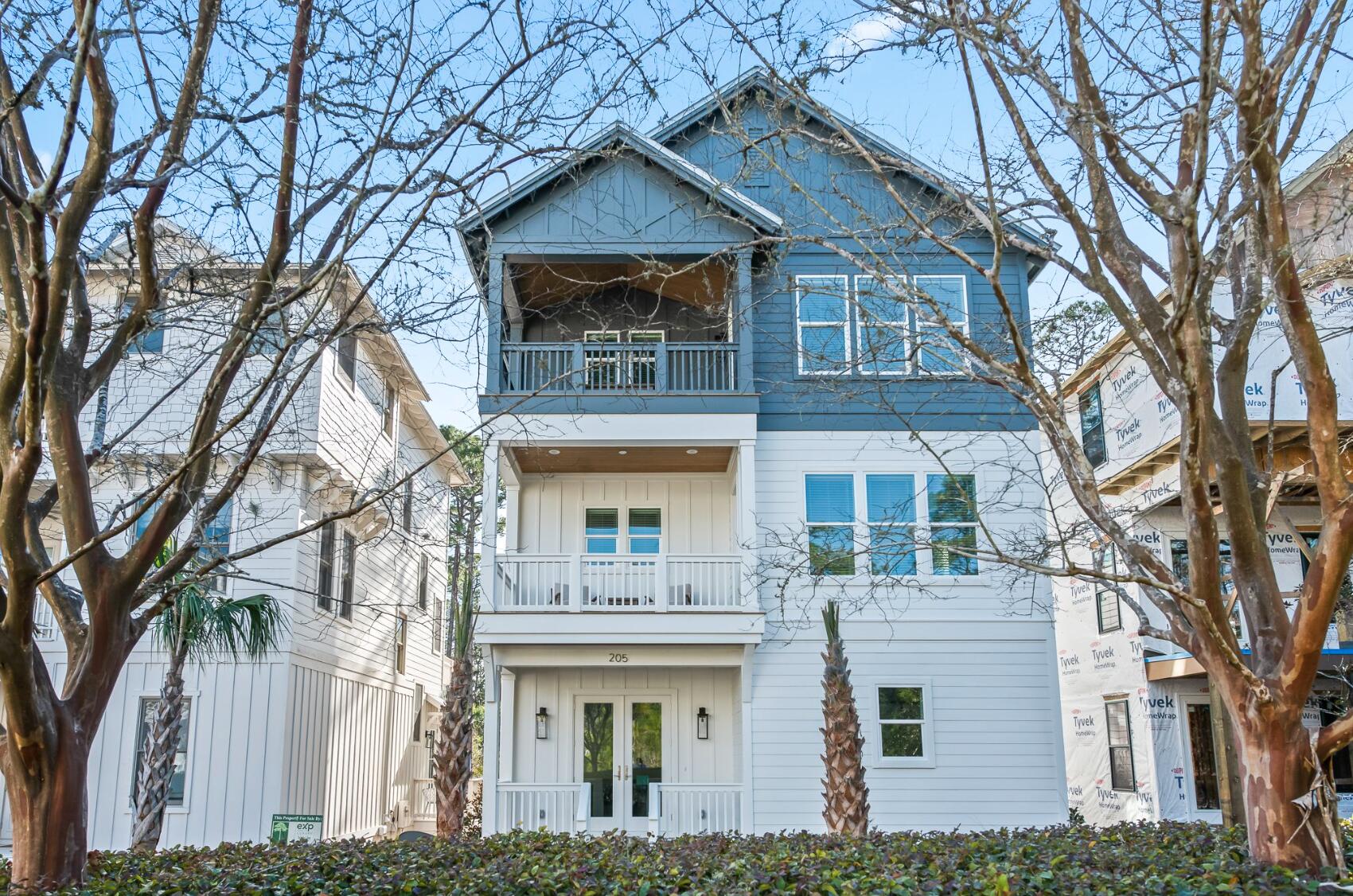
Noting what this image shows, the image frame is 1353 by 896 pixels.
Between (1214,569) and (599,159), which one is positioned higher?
(599,159)

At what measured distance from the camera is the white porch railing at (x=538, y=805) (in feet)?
48.5

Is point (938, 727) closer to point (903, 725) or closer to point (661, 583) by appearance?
point (903, 725)

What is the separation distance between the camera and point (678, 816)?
14797 mm

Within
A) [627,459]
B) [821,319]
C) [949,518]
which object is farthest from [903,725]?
[821,319]

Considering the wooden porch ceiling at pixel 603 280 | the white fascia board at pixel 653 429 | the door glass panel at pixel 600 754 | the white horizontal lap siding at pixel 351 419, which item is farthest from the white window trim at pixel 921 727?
the white horizontal lap siding at pixel 351 419

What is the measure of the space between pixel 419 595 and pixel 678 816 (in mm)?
14175

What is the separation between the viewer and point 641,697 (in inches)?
657

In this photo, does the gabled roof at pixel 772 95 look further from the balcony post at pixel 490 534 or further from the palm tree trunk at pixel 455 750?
the palm tree trunk at pixel 455 750

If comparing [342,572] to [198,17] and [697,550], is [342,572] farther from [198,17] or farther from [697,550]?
[198,17]

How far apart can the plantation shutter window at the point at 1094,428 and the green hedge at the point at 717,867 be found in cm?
1314

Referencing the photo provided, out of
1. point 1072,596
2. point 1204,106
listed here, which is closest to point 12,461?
point 1204,106

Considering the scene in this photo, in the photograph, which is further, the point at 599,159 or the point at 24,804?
the point at 599,159

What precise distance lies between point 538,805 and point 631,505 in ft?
15.6

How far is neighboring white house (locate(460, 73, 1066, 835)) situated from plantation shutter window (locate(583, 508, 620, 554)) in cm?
5
